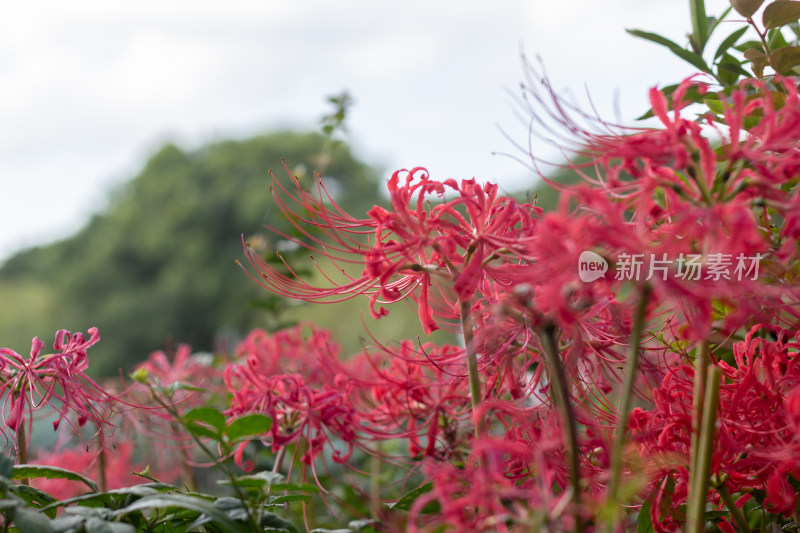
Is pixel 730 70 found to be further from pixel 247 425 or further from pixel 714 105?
pixel 247 425

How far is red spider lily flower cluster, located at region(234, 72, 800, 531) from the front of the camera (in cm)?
51

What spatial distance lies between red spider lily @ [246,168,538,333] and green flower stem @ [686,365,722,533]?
0.22 meters

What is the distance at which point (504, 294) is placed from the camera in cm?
81

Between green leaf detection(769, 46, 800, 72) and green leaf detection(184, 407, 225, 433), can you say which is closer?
green leaf detection(184, 407, 225, 433)

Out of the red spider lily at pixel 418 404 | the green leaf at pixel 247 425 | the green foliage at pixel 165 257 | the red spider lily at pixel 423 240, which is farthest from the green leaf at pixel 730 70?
the green foliage at pixel 165 257

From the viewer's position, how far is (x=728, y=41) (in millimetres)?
1053

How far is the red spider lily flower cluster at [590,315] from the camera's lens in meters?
0.51

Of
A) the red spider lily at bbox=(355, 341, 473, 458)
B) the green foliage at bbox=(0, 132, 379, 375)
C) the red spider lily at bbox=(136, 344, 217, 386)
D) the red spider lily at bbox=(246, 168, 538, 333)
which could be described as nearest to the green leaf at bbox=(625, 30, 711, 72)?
the red spider lily at bbox=(246, 168, 538, 333)

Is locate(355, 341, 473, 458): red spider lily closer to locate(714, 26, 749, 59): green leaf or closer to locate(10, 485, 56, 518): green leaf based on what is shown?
locate(10, 485, 56, 518): green leaf

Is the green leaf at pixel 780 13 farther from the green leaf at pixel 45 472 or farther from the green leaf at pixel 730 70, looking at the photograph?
the green leaf at pixel 45 472

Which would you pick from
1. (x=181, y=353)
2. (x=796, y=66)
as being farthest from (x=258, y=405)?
(x=181, y=353)

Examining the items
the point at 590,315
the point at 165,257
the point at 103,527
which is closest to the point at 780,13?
the point at 590,315

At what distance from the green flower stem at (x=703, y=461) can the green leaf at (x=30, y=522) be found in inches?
20.9

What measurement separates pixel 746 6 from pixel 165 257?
918cm
